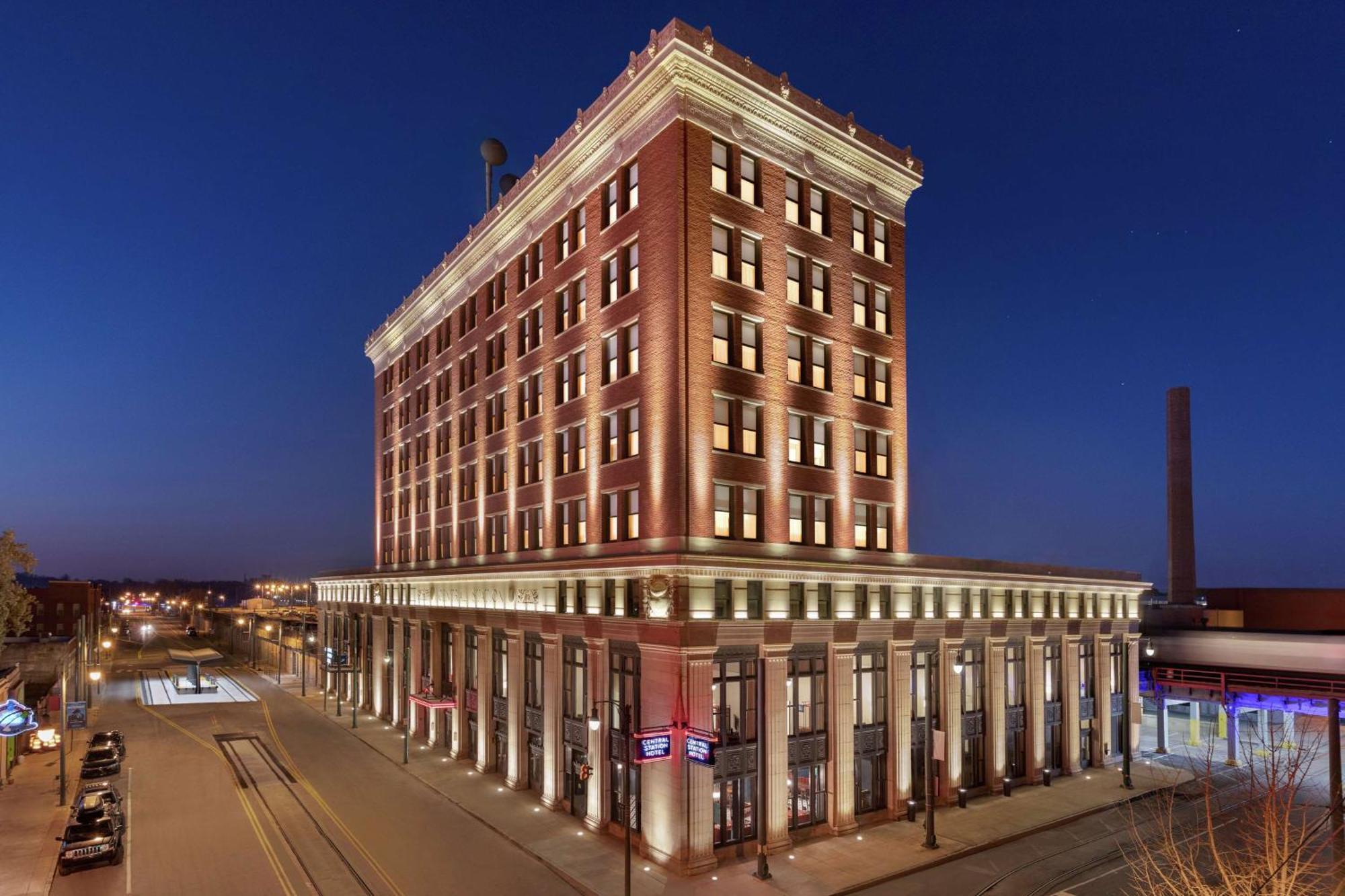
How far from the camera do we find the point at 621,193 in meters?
40.2

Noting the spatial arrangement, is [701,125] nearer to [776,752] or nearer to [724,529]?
[724,529]

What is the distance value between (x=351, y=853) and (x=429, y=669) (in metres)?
23.1

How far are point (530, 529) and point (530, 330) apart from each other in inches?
434

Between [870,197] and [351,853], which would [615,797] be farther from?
[870,197]

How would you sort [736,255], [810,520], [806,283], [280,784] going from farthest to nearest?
[280,784] < [806,283] < [810,520] < [736,255]

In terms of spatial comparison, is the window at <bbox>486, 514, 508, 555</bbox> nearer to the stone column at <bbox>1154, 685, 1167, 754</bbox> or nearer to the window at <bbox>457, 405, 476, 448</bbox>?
the window at <bbox>457, 405, 476, 448</bbox>

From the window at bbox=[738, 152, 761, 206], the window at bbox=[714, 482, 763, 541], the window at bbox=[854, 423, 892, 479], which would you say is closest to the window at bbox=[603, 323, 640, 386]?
the window at bbox=[714, 482, 763, 541]

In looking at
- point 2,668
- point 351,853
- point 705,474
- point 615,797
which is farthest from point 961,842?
point 2,668

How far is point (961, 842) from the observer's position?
34.2 m

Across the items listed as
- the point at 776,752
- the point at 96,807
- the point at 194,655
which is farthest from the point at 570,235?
the point at 194,655

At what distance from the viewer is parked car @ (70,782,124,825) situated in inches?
1271

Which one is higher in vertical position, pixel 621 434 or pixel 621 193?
pixel 621 193

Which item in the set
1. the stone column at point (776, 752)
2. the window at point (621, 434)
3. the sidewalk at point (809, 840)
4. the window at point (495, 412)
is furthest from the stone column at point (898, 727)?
the window at point (495, 412)

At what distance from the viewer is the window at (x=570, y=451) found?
4256 centimetres
